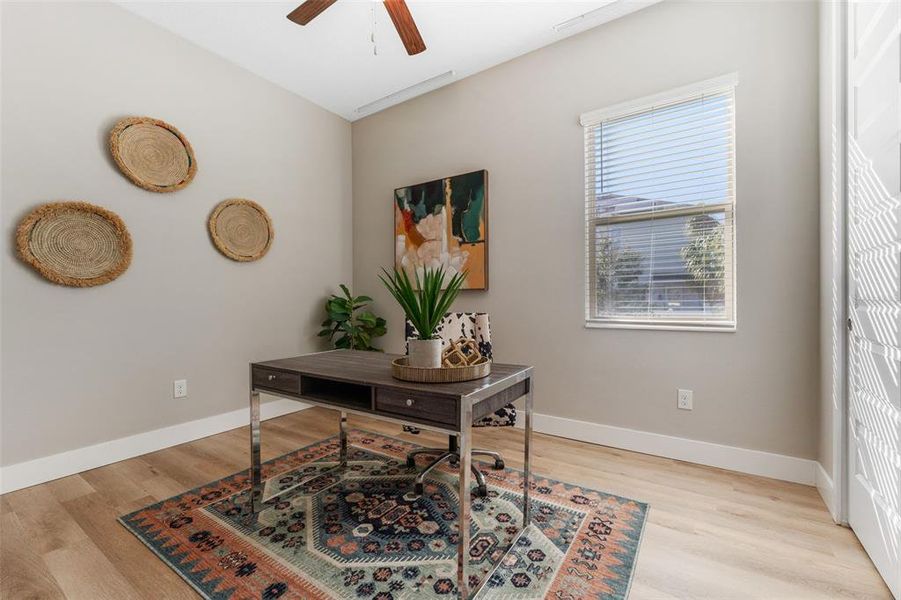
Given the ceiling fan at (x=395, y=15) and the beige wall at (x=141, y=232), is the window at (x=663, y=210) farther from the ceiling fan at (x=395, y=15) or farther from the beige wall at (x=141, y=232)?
the beige wall at (x=141, y=232)

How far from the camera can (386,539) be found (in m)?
1.65

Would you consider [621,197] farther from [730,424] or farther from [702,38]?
[730,424]

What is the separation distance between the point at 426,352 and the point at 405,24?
1.73 m

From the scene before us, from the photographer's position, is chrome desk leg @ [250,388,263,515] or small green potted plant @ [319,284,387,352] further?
small green potted plant @ [319,284,387,352]

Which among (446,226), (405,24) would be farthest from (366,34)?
(446,226)

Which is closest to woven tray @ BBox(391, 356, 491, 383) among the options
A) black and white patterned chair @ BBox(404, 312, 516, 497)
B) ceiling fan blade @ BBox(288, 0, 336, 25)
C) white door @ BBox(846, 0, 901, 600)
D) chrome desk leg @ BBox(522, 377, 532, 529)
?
chrome desk leg @ BBox(522, 377, 532, 529)

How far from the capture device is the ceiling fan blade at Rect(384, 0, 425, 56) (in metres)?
1.98

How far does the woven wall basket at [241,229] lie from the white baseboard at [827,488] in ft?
12.6

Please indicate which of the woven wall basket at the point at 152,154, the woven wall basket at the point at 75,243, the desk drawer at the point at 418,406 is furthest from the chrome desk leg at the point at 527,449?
the woven wall basket at the point at 152,154

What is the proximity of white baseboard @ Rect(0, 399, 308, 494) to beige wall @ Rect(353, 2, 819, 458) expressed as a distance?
2.08 meters

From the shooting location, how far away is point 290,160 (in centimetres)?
361

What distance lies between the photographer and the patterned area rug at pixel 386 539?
1.39 metres

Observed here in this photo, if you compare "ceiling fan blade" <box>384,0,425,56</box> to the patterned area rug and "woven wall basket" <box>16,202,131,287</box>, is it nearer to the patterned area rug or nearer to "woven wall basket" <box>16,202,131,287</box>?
"woven wall basket" <box>16,202,131,287</box>

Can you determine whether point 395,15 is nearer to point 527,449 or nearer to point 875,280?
point 527,449
